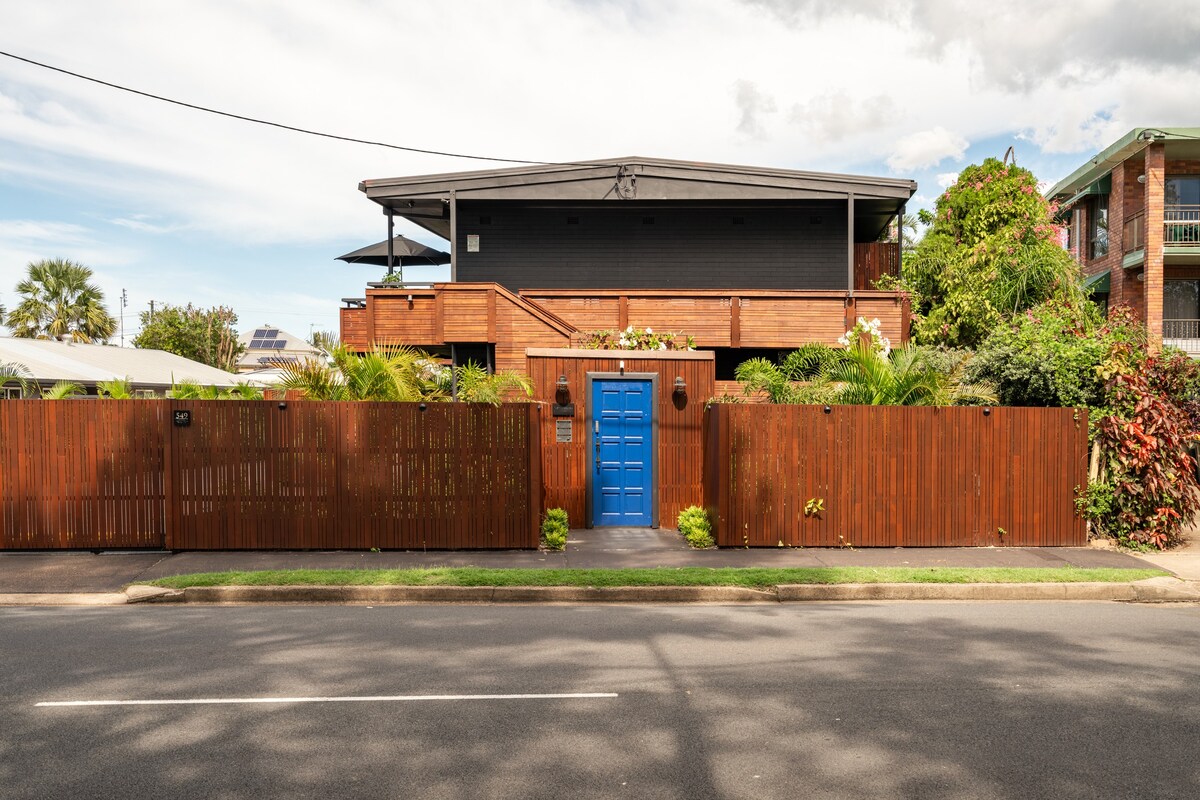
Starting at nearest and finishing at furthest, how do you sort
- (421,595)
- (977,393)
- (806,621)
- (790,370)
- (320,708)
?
(320,708) → (806,621) → (421,595) → (977,393) → (790,370)

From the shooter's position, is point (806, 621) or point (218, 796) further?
point (806, 621)

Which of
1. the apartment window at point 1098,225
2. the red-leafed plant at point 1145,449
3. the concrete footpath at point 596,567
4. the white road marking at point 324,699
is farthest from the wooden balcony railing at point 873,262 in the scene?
the white road marking at point 324,699

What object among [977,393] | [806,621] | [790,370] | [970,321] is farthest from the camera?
[970,321]

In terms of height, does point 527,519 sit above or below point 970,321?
below

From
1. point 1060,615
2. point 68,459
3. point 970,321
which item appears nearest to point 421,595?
point 68,459

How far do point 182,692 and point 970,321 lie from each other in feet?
A: 65.1

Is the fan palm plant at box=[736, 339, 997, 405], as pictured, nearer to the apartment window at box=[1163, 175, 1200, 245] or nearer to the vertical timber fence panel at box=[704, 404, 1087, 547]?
the vertical timber fence panel at box=[704, 404, 1087, 547]

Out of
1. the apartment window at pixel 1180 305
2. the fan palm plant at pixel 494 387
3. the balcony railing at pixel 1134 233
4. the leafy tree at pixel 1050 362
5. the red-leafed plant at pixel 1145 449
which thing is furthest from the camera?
the apartment window at pixel 1180 305

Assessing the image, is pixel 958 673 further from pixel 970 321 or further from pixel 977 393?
pixel 970 321

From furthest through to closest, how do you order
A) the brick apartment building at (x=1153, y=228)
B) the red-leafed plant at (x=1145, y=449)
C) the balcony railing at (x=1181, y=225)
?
the balcony railing at (x=1181, y=225), the brick apartment building at (x=1153, y=228), the red-leafed plant at (x=1145, y=449)

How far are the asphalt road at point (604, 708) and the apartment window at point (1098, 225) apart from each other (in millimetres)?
23068

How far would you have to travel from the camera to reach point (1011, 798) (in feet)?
13.3

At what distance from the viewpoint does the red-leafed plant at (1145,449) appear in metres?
11.2

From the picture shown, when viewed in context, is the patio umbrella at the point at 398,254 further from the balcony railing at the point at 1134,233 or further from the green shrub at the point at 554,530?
the balcony railing at the point at 1134,233
